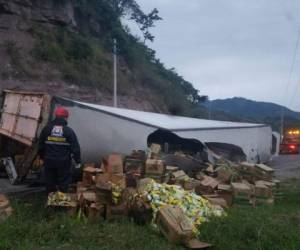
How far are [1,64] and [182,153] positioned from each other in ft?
40.3

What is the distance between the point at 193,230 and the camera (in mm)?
5379

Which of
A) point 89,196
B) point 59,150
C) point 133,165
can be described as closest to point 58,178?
point 59,150

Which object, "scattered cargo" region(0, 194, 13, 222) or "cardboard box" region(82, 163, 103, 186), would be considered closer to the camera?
"scattered cargo" region(0, 194, 13, 222)

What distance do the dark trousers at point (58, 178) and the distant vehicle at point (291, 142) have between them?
21184 mm

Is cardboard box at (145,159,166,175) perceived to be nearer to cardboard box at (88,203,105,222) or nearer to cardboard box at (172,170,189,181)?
cardboard box at (172,170,189,181)

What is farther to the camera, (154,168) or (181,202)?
(154,168)

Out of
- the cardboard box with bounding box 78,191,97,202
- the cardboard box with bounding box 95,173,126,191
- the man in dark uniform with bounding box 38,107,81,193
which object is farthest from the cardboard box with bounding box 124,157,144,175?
the cardboard box with bounding box 78,191,97,202

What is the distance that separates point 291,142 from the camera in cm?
2694

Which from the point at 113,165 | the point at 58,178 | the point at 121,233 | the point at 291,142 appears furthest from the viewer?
the point at 291,142

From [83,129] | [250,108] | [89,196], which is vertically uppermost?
[250,108]

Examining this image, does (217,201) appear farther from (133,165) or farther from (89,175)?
(89,175)

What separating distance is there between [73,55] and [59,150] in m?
18.2

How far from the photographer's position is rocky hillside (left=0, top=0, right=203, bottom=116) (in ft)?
69.1

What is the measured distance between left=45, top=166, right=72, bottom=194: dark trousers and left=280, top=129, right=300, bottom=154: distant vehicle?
21.2m
